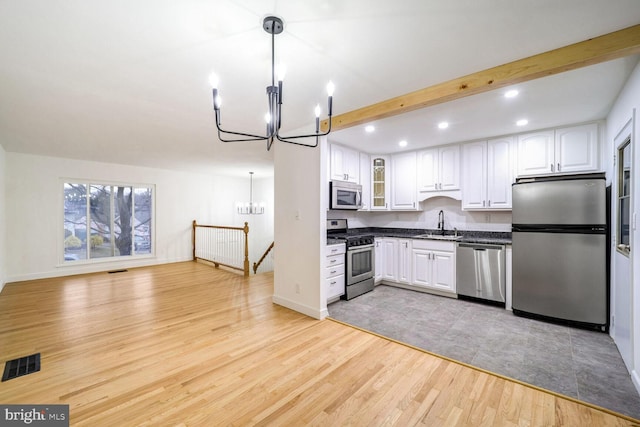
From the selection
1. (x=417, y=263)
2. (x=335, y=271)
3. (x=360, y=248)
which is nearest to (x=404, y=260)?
(x=417, y=263)

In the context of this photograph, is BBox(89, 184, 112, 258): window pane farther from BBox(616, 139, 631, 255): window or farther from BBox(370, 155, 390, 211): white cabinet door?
BBox(616, 139, 631, 255): window

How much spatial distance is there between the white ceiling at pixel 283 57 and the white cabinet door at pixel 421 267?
6.60 feet

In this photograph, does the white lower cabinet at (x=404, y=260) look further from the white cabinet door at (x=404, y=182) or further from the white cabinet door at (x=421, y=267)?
the white cabinet door at (x=404, y=182)

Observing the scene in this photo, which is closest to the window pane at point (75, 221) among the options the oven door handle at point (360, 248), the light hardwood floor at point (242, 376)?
the light hardwood floor at point (242, 376)

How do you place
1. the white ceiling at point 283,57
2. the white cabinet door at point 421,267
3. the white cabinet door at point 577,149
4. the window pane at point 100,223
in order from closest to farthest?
the white ceiling at point 283,57
the white cabinet door at point 577,149
the white cabinet door at point 421,267
the window pane at point 100,223

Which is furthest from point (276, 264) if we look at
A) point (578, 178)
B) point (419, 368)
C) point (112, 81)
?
point (578, 178)

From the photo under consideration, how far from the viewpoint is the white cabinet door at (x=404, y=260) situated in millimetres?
4605

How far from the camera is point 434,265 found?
4324 millimetres

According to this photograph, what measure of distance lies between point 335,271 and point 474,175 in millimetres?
2729

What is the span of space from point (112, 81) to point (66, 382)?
2.55 m

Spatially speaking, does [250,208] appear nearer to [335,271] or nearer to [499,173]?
[335,271]

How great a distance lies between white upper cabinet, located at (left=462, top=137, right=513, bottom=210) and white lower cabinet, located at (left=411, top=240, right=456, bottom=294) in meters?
0.84

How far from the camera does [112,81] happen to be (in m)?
2.39

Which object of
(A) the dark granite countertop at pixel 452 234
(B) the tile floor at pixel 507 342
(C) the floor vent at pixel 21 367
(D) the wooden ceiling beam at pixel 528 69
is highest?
(D) the wooden ceiling beam at pixel 528 69
